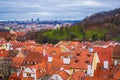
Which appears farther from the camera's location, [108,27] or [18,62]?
[108,27]

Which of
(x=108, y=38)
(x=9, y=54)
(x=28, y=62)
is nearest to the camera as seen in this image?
(x=28, y=62)

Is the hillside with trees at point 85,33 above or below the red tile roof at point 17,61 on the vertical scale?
below

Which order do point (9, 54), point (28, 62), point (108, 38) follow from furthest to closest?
point (108, 38) < point (9, 54) < point (28, 62)

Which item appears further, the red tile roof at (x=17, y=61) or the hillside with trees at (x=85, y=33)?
the hillside with trees at (x=85, y=33)

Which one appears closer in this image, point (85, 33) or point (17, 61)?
point (17, 61)

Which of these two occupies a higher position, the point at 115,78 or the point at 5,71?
the point at 115,78

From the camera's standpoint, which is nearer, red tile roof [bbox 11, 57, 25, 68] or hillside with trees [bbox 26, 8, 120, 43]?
red tile roof [bbox 11, 57, 25, 68]

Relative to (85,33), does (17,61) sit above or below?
above

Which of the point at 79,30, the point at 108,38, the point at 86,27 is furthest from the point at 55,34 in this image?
the point at 86,27

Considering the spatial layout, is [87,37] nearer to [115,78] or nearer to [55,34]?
[55,34]

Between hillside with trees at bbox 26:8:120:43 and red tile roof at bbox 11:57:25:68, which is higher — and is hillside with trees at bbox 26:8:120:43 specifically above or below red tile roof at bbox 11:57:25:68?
below
